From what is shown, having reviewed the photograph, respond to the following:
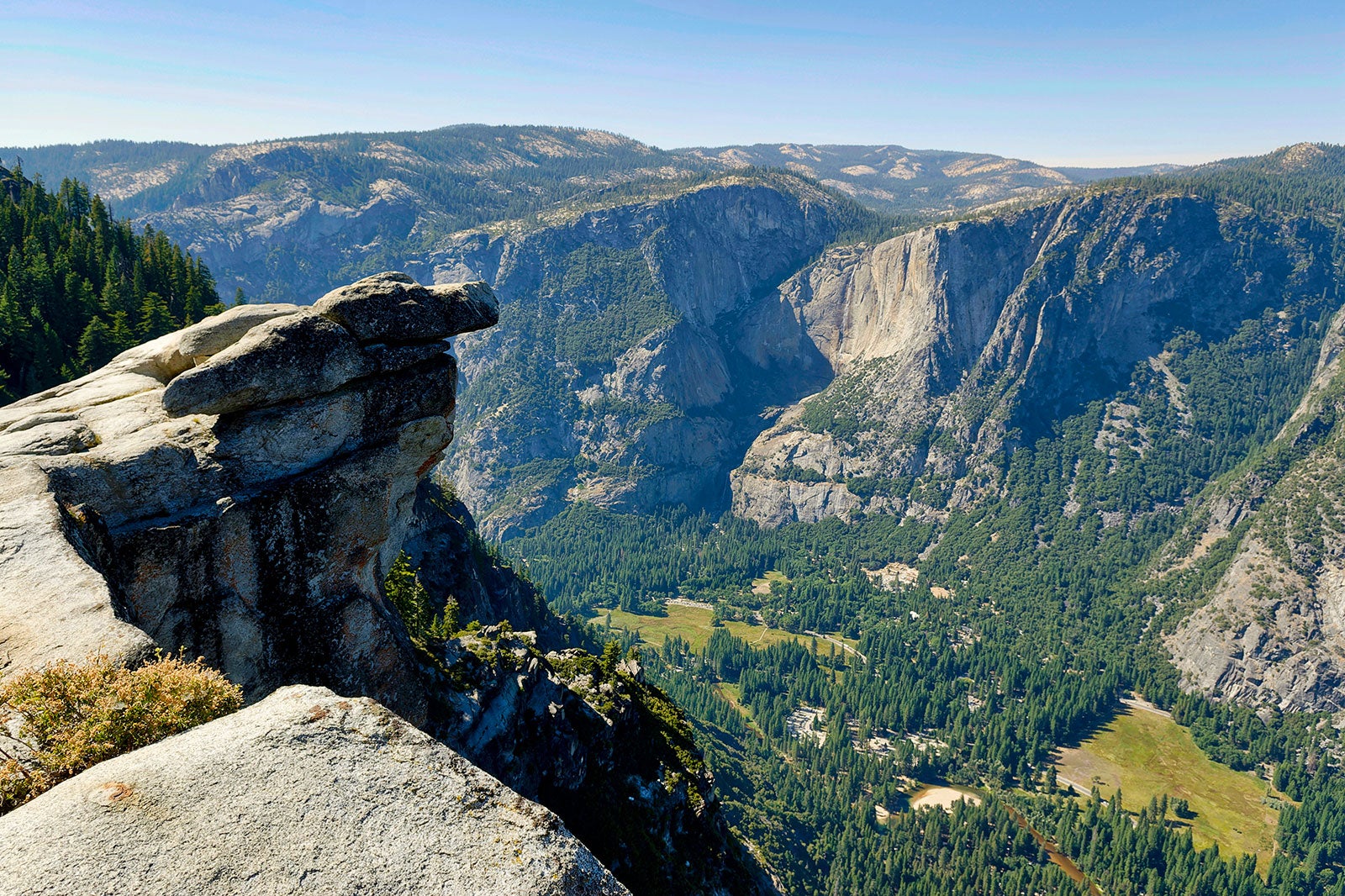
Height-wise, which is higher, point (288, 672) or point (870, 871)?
point (288, 672)

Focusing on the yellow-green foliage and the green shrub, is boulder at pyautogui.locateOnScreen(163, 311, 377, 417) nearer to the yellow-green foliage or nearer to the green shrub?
the yellow-green foliage

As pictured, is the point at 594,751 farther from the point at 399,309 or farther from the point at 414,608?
the point at 399,309

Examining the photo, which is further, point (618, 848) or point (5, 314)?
point (5, 314)

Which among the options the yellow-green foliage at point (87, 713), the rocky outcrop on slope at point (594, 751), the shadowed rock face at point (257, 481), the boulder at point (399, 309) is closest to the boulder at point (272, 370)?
the shadowed rock face at point (257, 481)

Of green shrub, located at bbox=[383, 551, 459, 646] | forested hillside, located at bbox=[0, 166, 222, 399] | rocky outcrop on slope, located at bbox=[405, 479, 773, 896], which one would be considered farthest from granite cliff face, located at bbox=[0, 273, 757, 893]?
forested hillside, located at bbox=[0, 166, 222, 399]

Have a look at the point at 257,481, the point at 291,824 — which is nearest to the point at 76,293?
the point at 257,481

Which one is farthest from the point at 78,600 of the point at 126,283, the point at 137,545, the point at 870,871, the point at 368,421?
the point at 870,871

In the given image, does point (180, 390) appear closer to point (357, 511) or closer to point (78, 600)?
point (357, 511)
